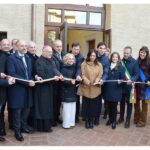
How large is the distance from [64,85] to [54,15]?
17.6 ft

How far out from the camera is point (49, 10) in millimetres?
11258

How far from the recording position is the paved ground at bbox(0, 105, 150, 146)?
18.7ft

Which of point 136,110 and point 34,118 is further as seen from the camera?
point 136,110

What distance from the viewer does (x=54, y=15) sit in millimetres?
11328

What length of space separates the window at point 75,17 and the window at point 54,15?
0.29 m

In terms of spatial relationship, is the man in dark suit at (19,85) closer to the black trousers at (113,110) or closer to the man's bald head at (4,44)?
the man's bald head at (4,44)

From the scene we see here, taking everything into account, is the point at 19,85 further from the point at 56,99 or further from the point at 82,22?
the point at 82,22

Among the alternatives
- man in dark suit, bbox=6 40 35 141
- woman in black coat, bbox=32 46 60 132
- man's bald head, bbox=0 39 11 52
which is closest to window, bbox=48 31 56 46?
woman in black coat, bbox=32 46 60 132

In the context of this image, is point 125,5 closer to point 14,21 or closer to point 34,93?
point 14,21

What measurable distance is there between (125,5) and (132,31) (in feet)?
3.19

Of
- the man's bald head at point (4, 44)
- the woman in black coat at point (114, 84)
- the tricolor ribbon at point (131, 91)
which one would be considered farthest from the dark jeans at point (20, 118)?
the tricolor ribbon at point (131, 91)

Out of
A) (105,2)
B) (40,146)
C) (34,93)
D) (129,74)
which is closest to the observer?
(40,146)

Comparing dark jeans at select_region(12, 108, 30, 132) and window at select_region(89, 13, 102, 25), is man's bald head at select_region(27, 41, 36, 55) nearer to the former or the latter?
dark jeans at select_region(12, 108, 30, 132)

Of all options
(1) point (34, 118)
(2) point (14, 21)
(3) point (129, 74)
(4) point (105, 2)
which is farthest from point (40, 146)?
(4) point (105, 2)
